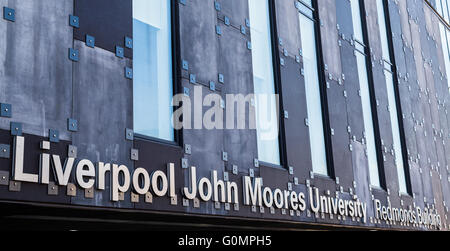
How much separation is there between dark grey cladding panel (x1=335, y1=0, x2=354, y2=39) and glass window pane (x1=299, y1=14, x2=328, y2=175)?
66.1 inches

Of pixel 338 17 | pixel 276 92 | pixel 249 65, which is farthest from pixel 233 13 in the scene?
pixel 338 17

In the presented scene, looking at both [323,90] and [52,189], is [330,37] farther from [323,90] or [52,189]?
[52,189]

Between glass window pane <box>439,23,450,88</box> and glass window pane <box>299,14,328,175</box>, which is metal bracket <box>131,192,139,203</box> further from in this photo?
glass window pane <box>439,23,450,88</box>

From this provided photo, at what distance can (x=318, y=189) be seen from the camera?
1279 centimetres

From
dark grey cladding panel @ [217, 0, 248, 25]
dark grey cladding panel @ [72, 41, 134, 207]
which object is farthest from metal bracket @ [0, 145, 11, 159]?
dark grey cladding panel @ [217, 0, 248, 25]

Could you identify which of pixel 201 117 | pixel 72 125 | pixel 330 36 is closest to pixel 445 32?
pixel 330 36

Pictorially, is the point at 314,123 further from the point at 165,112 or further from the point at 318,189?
the point at 165,112

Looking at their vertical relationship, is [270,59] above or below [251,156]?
above

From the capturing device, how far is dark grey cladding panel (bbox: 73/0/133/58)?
788cm

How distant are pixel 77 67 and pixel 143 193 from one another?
1884 millimetres

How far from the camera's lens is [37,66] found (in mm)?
7109

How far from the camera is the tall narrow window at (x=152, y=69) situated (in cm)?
882

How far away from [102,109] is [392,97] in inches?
506

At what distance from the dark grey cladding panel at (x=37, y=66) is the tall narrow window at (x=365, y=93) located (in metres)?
10.2
